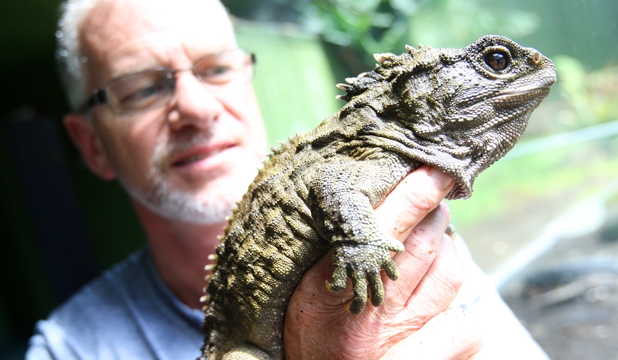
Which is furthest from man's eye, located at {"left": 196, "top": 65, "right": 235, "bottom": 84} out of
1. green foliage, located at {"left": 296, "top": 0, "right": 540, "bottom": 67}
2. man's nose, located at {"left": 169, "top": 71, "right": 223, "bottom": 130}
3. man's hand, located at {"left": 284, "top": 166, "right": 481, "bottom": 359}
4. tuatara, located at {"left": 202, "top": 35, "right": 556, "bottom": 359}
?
man's hand, located at {"left": 284, "top": 166, "right": 481, "bottom": 359}

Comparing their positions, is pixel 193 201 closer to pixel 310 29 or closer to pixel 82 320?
pixel 82 320

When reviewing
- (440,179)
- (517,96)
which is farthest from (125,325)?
(517,96)

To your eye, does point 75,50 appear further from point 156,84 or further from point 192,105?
point 192,105

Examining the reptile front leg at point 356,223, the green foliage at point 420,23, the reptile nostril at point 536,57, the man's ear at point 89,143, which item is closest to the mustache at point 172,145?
the man's ear at point 89,143

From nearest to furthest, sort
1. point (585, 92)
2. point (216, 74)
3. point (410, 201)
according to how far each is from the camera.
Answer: point (410, 201) → point (585, 92) → point (216, 74)

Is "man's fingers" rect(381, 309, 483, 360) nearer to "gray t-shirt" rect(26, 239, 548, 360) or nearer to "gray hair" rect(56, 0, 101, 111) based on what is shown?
"gray t-shirt" rect(26, 239, 548, 360)

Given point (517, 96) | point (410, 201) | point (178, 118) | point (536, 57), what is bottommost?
point (410, 201)

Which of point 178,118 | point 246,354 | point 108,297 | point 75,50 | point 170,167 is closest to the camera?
point 246,354

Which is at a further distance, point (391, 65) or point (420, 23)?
point (420, 23)
